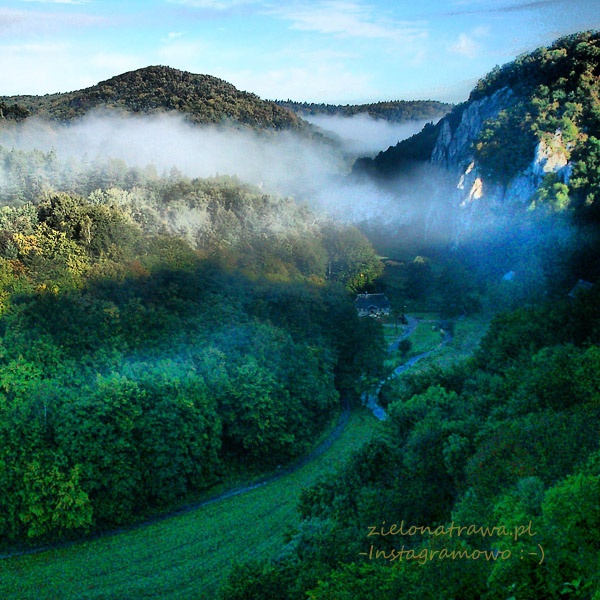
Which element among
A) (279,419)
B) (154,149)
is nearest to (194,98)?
(154,149)

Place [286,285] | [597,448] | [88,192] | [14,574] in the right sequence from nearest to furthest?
[597,448] < [14,574] < [286,285] < [88,192]

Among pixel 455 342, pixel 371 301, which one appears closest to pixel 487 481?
pixel 455 342

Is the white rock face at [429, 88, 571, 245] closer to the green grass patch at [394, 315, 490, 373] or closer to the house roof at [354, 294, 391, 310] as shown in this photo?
the house roof at [354, 294, 391, 310]

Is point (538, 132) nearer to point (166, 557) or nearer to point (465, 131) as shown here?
point (465, 131)

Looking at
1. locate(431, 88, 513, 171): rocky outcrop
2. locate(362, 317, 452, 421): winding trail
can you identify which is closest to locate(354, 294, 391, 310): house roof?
locate(362, 317, 452, 421): winding trail

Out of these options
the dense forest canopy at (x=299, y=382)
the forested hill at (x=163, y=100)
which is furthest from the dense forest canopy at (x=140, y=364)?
the forested hill at (x=163, y=100)

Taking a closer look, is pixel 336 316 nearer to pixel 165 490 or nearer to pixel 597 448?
pixel 165 490
